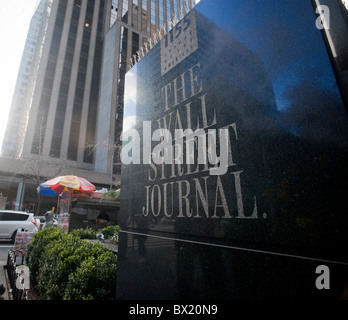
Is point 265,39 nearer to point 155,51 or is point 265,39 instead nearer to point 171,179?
point 171,179

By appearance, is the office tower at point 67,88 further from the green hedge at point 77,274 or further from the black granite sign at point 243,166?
the black granite sign at point 243,166

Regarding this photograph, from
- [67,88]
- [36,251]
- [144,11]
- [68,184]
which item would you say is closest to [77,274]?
[36,251]

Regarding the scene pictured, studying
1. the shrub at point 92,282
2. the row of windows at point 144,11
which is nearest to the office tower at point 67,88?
the row of windows at point 144,11

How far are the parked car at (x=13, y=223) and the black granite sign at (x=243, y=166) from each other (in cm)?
1210

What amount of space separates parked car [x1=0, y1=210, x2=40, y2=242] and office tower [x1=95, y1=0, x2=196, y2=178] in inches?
645

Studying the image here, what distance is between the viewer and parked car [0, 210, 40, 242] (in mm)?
11547

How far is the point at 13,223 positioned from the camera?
11797mm

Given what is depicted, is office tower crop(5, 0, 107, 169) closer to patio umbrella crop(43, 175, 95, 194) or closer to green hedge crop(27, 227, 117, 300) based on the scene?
patio umbrella crop(43, 175, 95, 194)

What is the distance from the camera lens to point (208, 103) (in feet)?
6.66

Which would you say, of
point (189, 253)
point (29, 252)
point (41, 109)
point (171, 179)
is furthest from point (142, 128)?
point (41, 109)

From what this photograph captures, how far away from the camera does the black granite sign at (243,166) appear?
1239 millimetres

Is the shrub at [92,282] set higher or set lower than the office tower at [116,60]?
lower

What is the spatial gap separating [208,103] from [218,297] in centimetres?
163

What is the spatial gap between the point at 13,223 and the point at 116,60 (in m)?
31.3
